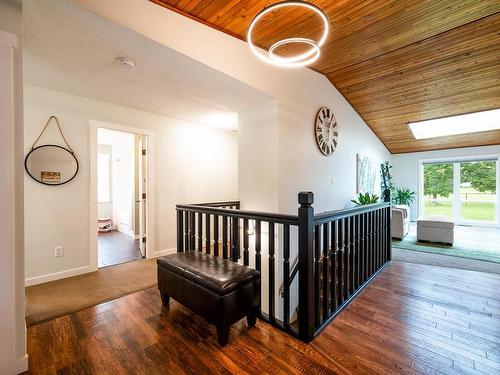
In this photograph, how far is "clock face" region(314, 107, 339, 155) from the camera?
382 centimetres

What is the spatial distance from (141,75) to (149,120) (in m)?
1.42

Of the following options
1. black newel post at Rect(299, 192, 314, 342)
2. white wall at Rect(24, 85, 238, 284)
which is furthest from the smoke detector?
black newel post at Rect(299, 192, 314, 342)

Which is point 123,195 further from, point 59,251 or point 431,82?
point 431,82

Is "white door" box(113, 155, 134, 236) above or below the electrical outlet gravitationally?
above

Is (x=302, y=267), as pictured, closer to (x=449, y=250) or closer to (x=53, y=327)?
(x=53, y=327)

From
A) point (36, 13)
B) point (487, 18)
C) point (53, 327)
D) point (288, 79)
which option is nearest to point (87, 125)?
point (36, 13)

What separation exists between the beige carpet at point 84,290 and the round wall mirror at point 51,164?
1259 mm

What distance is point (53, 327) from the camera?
1.90m

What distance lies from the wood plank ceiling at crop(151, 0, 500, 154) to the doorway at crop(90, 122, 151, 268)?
92.2 inches

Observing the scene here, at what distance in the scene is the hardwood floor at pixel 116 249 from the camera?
3753mm

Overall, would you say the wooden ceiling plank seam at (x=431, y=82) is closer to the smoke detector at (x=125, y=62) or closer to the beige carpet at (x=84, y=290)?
the smoke detector at (x=125, y=62)

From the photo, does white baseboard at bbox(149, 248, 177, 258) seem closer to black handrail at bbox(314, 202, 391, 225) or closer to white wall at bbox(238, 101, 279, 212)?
white wall at bbox(238, 101, 279, 212)

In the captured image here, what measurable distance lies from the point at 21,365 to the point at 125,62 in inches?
94.3

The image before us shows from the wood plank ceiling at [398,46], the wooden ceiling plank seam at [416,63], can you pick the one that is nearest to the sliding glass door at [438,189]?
the wood plank ceiling at [398,46]
